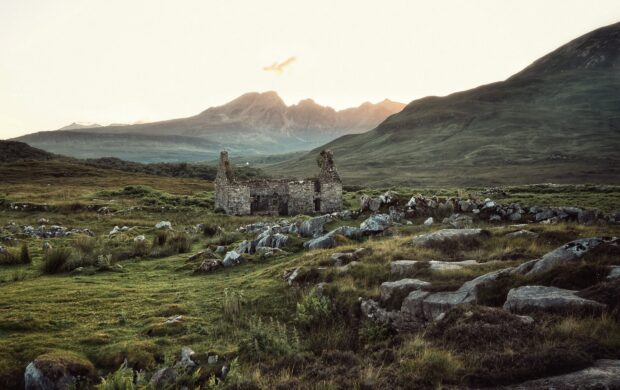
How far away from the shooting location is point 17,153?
117375mm

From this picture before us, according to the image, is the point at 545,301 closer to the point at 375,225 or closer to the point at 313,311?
the point at 313,311

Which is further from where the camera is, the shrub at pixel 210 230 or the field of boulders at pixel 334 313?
the shrub at pixel 210 230

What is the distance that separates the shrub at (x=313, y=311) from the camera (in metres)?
10.4

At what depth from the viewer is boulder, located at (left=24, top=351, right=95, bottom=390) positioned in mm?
8062

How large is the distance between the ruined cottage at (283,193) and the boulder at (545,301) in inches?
1276

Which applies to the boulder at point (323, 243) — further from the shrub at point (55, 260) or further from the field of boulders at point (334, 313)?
the shrub at point (55, 260)

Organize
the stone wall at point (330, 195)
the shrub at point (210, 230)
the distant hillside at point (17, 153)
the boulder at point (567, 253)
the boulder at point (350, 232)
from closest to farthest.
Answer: the boulder at point (567, 253), the boulder at point (350, 232), the shrub at point (210, 230), the stone wall at point (330, 195), the distant hillside at point (17, 153)

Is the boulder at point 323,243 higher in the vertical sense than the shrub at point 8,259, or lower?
lower

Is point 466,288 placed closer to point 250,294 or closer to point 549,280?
point 549,280

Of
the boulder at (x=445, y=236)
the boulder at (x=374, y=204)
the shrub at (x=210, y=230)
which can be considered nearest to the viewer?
the boulder at (x=445, y=236)

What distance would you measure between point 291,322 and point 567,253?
286 inches

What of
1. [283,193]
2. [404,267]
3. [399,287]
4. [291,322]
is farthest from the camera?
[283,193]

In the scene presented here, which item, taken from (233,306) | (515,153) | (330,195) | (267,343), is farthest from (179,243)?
(515,153)

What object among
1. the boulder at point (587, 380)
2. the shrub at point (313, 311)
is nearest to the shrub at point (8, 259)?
the shrub at point (313, 311)
